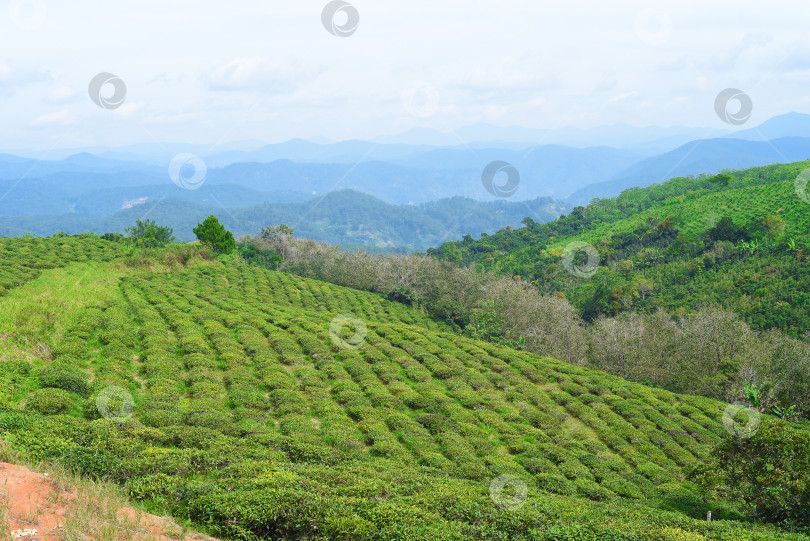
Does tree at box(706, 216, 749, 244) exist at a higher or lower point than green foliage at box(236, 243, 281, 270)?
higher

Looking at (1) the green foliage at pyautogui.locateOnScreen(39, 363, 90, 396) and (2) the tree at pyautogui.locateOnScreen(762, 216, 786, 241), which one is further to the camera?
(2) the tree at pyautogui.locateOnScreen(762, 216, 786, 241)

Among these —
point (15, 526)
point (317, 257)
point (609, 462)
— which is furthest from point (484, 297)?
point (15, 526)

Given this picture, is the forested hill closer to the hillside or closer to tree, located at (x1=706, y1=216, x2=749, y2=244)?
tree, located at (x1=706, y1=216, x2=749, y2=244)

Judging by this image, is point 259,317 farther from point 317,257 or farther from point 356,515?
point 317,257

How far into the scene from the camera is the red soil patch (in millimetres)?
7961

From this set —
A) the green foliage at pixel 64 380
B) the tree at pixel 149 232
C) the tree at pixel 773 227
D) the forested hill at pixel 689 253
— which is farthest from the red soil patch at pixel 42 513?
the tree at pixel 773 227

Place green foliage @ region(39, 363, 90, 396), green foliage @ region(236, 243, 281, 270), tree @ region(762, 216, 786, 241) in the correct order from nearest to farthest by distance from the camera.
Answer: green foliage @ region(39, 363, 90, 396), tree @ region(762, 216, 786, 241), green foliage @ region(236, 243, 281, 270)

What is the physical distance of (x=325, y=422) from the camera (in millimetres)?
17891

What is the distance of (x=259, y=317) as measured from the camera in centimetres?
3020

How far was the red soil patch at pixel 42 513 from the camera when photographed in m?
7.96

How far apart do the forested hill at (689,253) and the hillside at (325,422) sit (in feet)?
108

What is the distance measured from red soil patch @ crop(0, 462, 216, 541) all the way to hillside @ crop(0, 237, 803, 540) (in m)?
0.93

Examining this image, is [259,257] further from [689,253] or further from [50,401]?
[689,253]

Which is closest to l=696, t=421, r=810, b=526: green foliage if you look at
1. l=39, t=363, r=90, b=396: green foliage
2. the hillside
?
the hillside
